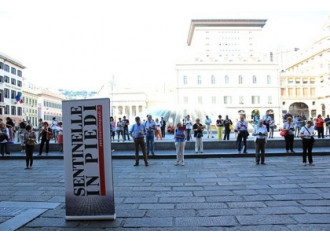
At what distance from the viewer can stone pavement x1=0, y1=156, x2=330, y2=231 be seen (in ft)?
14.5

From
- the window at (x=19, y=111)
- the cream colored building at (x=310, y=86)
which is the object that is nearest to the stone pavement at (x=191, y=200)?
the window at (x=19, y=111)

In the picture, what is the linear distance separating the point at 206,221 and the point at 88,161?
1.87 metres

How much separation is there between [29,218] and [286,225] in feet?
11.9

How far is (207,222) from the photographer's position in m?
4.45

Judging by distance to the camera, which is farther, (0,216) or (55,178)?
(55,178)

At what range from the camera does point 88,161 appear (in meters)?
4.66

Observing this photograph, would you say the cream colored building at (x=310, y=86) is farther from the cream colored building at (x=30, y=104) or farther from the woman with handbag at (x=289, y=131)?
the woman with handbag at (x=289, y=131)

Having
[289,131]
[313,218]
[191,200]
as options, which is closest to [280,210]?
[313,218]

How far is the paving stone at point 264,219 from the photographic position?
14.3 feet

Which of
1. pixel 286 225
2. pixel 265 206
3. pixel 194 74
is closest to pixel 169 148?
pixel 265 206

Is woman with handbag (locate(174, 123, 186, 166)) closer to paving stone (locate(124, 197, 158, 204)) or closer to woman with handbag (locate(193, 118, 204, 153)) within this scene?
woman with handbag (locate(193, 118, 204, 153))

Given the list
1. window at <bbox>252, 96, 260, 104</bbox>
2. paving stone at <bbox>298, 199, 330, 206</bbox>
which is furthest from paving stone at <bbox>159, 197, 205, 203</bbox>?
window at <bbox>252, 96, 260, 104</bbox>

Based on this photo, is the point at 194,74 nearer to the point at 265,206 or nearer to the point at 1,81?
the point at 1,81

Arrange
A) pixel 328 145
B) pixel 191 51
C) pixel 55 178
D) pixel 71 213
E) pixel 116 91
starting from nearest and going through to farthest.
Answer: pixel 71 213, pixel 55 178, pixel 328 145, pixel 116 91, pixel 191 51
